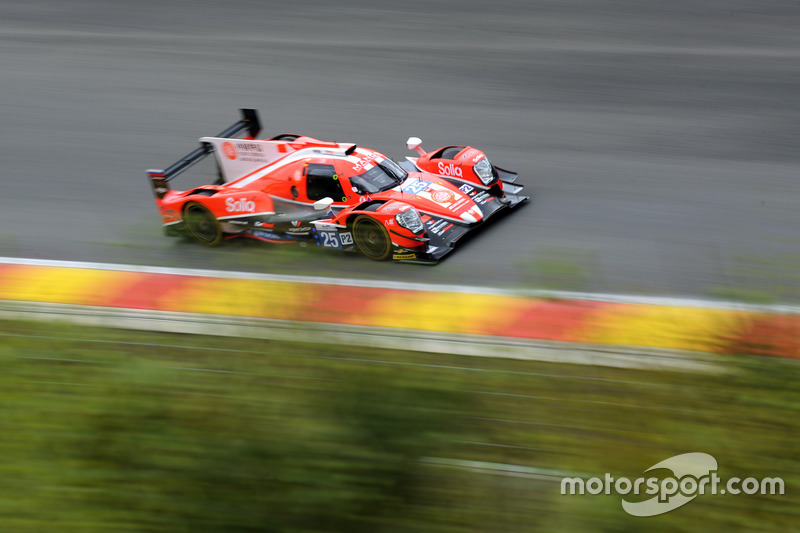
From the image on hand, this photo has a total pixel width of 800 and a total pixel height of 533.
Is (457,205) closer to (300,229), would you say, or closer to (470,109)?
(300,229)

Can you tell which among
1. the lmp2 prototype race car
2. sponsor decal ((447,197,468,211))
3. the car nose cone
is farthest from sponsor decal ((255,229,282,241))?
the car nose cone

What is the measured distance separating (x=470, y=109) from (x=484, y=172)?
3.85 m

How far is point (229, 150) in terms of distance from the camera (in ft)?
34.1

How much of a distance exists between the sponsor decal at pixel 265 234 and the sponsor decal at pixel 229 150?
118cm

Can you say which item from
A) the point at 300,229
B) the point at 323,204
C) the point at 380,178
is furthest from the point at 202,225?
the point at 380,178

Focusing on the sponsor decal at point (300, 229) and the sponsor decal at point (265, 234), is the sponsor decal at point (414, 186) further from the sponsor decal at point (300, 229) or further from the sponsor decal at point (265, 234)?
the sponsor decal at point (265, 234)

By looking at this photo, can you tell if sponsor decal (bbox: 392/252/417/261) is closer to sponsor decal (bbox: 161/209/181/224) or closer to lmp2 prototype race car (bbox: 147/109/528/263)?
lmp2 prototype race car (bbox: 147/109/528/263)

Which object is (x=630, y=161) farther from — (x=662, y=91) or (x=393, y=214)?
(x=393, y=214)

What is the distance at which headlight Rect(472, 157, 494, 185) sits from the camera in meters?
10.3

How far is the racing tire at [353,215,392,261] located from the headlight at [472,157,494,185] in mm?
1874

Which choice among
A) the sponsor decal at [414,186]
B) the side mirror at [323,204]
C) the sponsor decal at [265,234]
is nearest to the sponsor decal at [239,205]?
the sponsor decal at [265,234]

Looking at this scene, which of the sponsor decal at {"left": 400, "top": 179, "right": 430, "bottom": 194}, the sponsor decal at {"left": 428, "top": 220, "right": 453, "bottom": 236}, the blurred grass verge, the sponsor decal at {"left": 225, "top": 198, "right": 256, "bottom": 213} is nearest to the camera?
the blurred grass verge

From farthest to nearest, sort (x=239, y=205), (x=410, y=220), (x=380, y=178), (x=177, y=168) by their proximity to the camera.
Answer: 1. (x=177, y=168)
2. (x=239, y=205)
3. (x=380, y=178)
4. (x=410, y=220)

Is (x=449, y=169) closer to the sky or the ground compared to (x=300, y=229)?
closer to the sky
